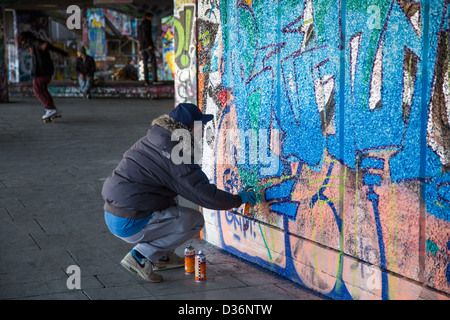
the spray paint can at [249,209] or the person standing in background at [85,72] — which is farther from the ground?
the person standing in background at [85,72]

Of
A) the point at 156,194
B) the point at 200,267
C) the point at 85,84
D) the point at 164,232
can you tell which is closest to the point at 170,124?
the point at 156,194

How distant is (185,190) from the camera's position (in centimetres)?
447

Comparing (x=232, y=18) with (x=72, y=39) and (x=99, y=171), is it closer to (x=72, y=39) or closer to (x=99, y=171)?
(x=99, y=171)

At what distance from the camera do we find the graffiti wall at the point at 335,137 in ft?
11.5

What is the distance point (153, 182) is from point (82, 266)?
1.02 meters

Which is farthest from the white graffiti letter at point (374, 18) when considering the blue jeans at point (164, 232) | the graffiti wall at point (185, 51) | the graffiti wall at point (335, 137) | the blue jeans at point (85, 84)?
the blue jeans at point (85, 84)

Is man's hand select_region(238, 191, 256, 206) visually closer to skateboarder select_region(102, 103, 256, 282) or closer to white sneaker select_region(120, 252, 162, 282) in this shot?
skateboarder select_region(102, 103, 256, 282)

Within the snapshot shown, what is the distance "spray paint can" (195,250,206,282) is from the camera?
4602 millimetres

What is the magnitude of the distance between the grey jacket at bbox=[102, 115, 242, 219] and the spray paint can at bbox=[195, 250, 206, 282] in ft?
1.34

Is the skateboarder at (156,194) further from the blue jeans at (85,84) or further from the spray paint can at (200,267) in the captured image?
the blue jeans at (85,84)

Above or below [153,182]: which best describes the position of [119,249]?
below

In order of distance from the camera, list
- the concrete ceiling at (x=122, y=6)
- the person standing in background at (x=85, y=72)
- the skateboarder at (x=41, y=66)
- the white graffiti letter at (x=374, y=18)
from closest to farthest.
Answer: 1. the white graffiti letter at (x=374, y=18)
2. the skateboarder at (x=41, y=66)
3. the person standing in background at (x=85, y=72)
4. the concrete ceiling at (x=122, y=6)

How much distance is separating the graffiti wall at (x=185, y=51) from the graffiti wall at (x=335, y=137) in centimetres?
14
